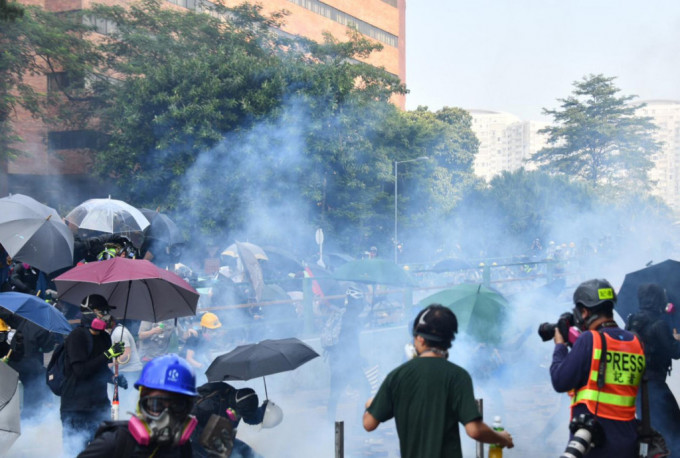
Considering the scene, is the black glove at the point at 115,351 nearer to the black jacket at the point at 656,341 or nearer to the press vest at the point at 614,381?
the press vest at the point at 614,381

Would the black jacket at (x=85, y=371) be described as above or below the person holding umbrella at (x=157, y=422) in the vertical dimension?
below

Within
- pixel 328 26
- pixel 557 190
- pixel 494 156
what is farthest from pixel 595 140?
pixel 494 156

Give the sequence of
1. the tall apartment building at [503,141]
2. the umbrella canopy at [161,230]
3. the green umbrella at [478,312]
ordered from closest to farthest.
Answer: the green umbrella at [478,312]
the umbrella canopy at [161,230]
the tall apartment building at [503,141]

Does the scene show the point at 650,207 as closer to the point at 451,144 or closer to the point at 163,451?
the point at 451,144

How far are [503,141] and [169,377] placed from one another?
18851 cm

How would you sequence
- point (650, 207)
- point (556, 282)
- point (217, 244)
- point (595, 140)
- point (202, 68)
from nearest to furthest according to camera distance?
1. point (556, 282)
2. point (217, 244)
3. point (202, 68)
4. point (650, 207)
5. point (595, 140)

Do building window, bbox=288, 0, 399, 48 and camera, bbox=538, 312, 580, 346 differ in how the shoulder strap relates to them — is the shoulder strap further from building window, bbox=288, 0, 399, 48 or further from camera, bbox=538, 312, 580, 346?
building window, bbox=288, 0, 399, 48

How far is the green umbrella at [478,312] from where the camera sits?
22.7 ft

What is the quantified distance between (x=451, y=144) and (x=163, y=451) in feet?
150

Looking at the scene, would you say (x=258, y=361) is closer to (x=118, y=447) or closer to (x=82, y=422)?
(x=82, y=422)

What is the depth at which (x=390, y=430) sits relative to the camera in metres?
7.78

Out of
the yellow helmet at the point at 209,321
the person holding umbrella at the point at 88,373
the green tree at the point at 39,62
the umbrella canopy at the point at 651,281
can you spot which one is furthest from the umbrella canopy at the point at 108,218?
the green tree at the point at 39,62

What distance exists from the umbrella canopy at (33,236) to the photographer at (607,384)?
5717mm

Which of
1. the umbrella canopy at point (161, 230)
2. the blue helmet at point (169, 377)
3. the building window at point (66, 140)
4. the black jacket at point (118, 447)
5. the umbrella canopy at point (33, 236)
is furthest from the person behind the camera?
the building window at point (66, 140)
